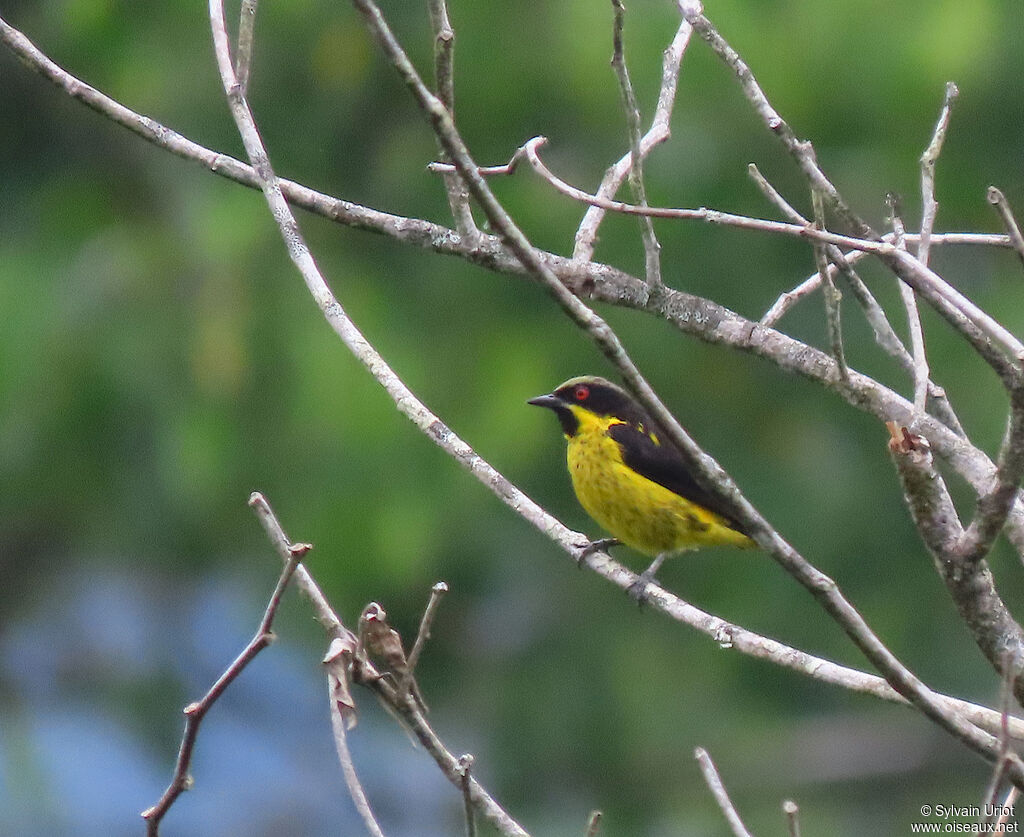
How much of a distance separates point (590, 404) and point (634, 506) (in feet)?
1.64

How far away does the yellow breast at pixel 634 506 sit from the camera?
5602 mm

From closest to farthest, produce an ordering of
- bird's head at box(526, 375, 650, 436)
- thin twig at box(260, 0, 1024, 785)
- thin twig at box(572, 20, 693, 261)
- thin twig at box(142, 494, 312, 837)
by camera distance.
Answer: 1. thin twig at box(142, 494, 312, 837)
2. thin twig at box(260, 0, 1024, 785)
3. thin twig at box(572, 20, 693, 261)
4. bird's head at box(526, 375, 650, 436)

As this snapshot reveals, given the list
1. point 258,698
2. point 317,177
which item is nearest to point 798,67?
point 317,177

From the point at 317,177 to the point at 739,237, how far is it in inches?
98.5

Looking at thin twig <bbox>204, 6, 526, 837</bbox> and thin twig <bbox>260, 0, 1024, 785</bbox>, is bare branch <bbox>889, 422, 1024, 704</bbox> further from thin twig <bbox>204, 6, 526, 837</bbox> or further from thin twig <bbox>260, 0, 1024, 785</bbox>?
thin twig <bbox>204, 6, 526, 837</bbox>

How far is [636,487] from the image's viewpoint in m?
5.59

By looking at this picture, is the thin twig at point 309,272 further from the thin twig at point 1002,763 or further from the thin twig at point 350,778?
the thin twig at point 1002,763

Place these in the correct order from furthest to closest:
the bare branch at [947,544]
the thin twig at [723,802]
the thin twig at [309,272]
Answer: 1. the thin twig at [309,272]
2. the bare branch at [947,544]
3. the thin twig at [723,802]

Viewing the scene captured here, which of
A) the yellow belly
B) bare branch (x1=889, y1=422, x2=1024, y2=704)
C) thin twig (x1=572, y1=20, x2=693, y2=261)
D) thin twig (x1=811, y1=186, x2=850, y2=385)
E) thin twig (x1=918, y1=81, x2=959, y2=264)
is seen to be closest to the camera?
bare branch (x1=889, y1=422, x2=1024, y2=704)

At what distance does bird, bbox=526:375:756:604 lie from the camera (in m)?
5.61

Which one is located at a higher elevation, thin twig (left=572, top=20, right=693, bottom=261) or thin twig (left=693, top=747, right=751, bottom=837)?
thin twig (left=572, top=20, right=693, bottom=261)

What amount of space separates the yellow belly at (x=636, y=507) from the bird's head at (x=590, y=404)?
0.11 m

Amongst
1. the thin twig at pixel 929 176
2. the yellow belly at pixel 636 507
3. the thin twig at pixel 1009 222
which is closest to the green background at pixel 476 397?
the yellow belly at pixel 636 507

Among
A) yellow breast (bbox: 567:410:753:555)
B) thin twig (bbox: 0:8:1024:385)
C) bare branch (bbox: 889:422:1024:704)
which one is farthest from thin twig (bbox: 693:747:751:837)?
yellow breast (bbox: 567:410:753:555)
